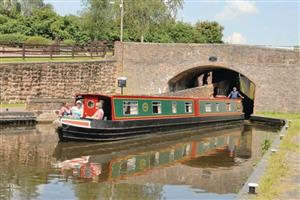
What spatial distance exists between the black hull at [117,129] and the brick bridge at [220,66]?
6249mm

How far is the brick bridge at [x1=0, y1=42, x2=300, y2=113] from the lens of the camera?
23.6 metres

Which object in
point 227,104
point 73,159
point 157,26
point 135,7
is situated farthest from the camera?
point 157,26

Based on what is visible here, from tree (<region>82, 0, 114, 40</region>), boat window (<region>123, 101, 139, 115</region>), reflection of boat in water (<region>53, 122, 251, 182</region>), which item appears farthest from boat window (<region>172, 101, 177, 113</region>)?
tree (<region>82, 0, 114, 40</region>)

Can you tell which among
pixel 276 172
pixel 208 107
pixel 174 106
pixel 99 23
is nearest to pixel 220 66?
pixel 208 107

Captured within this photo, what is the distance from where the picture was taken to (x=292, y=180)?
929 centimetres

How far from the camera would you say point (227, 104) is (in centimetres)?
2497

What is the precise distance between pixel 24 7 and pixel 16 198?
247 feet

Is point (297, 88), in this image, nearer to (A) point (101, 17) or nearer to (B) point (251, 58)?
(B) point (251, 58)

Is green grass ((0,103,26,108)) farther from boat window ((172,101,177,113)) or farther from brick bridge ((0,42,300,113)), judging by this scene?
boat window ((172,101,177,113))

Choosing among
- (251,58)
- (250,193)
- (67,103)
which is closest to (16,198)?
(250,193)

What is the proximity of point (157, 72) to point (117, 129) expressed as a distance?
10.6 metres

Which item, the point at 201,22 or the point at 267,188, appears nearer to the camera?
the point at 267,188

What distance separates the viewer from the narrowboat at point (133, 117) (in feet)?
54.5

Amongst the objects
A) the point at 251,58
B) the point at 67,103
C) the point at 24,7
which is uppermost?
the point at 24,7
